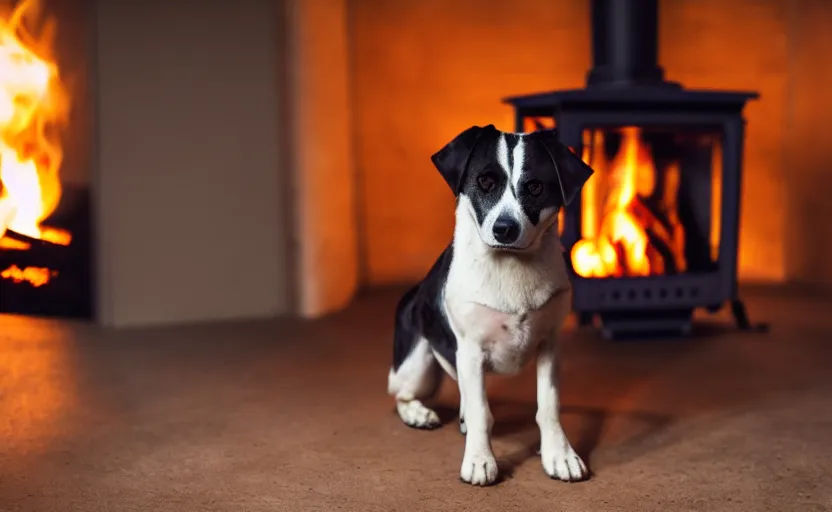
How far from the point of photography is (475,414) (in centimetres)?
175

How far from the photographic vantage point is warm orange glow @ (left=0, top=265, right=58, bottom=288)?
3.00 metres

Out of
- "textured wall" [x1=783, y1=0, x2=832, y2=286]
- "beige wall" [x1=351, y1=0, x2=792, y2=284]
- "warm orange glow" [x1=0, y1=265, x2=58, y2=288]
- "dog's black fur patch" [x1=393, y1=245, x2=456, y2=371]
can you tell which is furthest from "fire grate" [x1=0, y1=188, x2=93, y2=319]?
"textured wall" [x1=783, y1=0, x2=832, y2=286]

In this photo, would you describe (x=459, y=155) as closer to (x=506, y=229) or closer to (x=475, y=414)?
(x=506, y=229)

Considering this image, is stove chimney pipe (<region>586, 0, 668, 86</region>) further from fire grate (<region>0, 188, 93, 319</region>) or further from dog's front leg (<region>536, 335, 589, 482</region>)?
fire grate (<region>0, 188, 93, 319</region>)

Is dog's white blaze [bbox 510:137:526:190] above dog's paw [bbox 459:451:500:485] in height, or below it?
above

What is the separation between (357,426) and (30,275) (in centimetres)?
162

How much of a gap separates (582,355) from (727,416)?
70cm

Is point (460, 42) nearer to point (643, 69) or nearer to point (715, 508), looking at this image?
point (643, 69)

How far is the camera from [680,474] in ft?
5.76

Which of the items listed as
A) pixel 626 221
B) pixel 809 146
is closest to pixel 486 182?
pixel 626 221

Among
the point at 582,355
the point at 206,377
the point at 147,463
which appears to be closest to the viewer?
the point at 147,463

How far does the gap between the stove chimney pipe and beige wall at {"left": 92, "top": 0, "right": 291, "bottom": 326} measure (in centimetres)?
128

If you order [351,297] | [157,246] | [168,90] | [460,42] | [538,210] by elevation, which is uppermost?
[460,42]

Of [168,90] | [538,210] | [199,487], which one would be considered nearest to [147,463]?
[199,487]
